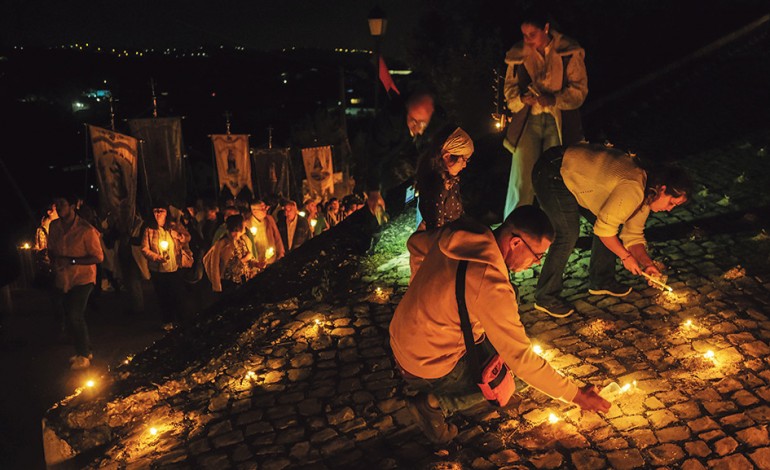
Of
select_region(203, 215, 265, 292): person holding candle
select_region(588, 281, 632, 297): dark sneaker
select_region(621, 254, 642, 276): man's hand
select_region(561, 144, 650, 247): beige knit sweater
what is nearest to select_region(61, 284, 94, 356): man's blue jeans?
select_region(203, 215, 265, 292): person holding candle

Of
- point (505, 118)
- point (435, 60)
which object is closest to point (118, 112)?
point (435, 60)

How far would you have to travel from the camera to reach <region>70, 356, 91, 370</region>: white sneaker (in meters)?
8.12

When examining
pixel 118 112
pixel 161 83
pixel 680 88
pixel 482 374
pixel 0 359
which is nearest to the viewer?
pixel 482 374

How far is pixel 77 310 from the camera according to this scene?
→ 796cm

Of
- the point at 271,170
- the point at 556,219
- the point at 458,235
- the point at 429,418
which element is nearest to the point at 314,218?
the point at 556,219

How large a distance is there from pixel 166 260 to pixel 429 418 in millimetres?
6056

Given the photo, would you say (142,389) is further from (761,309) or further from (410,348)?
(761,309)

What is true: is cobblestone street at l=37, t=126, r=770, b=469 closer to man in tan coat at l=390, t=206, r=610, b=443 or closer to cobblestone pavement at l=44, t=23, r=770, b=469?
cobblestone pavement at l=44, t=23, r=770, b=469

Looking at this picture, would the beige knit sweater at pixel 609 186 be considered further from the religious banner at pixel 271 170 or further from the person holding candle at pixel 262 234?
the religious banner at pixel 271 170

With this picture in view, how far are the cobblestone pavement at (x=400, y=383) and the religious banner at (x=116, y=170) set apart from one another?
18.8 feet

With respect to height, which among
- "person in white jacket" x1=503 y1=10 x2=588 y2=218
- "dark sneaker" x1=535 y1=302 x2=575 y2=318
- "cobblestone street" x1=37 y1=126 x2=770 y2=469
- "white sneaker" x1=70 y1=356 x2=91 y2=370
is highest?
"person in white jacket" x1=503 y1=10 x2=588 y2=218

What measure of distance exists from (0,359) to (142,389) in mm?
4103

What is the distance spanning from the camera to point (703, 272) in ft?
22.2

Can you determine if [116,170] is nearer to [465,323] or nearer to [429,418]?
[429,418]
